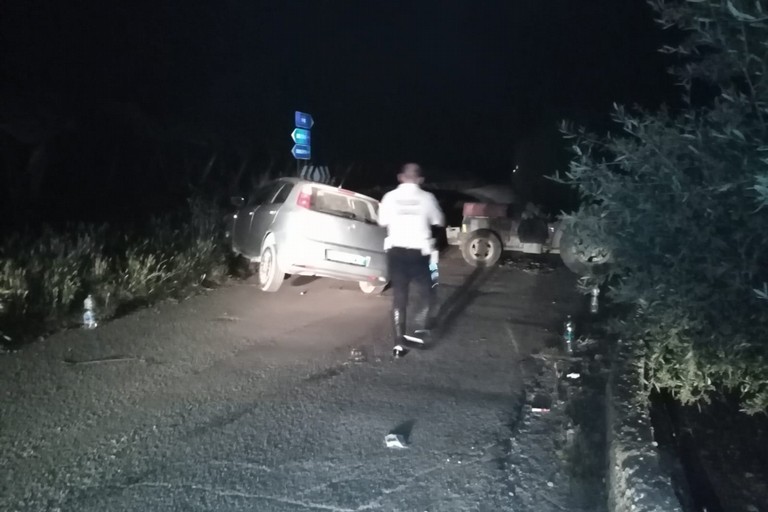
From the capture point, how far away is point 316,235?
1036cm

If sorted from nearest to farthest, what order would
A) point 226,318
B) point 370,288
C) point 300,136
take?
1. point 226,318
2. point 370,288
3. point 300,136

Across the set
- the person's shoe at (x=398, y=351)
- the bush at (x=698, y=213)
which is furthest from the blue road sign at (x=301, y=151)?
the bush at (x=698, y=213)

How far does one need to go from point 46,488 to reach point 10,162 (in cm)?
1720

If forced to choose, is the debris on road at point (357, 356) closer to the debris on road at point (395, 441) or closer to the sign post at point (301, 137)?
the debris on road at point (395, 441)

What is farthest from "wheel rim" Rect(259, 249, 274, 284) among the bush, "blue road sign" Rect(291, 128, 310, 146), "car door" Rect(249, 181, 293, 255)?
the bush

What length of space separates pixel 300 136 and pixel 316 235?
16.4 ft

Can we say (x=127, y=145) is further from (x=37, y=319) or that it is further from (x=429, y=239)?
(x=429, y=239)

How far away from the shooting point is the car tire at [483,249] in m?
15.2

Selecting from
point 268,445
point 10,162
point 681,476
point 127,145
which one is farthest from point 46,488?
point 127,145

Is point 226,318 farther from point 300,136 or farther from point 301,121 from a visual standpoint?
point 301,121

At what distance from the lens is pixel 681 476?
4.69 metres

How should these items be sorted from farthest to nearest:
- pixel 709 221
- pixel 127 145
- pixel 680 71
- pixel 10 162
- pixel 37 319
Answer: pixel 127 145, pixel 10 162, pixel 37 319, pixel 680 71, pixel 709 221

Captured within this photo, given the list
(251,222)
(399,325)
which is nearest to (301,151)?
(251,222)

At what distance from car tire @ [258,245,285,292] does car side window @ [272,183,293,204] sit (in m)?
0.69
